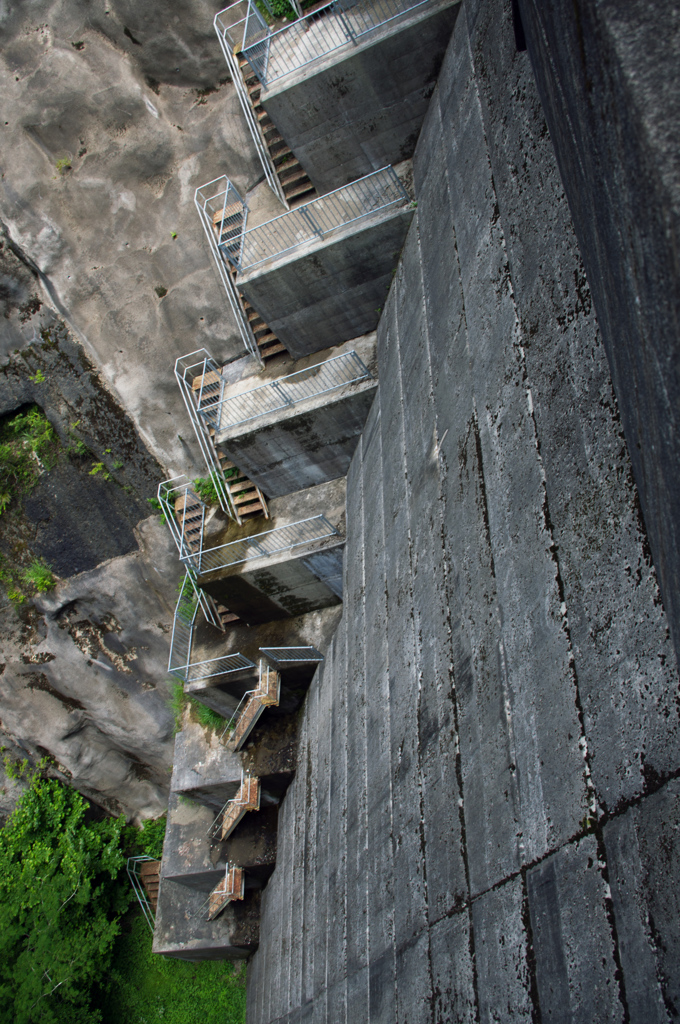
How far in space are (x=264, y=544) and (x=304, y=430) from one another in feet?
7.20

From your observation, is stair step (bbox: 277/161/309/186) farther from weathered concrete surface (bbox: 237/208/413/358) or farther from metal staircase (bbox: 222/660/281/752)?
metal staircase (bbox: 222/660/281/752)

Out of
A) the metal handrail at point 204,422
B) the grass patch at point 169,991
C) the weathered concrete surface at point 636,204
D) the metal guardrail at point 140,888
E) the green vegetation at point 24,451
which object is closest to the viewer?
the weathered concrete surface at point 636,204

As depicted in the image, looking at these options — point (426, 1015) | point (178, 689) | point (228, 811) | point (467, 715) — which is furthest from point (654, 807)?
point (178, 689)

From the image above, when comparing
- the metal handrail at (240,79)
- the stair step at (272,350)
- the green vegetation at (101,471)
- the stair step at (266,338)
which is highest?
the metal handrail at (240,79)

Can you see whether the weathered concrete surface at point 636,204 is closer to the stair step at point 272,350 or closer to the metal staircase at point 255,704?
the stair step at point 272,350

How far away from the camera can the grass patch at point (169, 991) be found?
13477 millimetres

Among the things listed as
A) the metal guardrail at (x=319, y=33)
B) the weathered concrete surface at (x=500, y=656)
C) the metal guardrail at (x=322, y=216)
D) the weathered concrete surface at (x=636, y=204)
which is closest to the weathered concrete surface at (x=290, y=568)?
the weathered concrete surface at (x=500, y=656)

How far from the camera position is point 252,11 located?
1010 centimetres

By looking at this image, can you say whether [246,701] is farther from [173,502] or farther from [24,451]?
[24,451]

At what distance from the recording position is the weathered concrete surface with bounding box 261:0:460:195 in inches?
289

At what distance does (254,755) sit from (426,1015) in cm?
811

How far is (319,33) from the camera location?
8.73 m

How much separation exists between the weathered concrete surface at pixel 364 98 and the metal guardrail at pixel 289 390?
2.75 m

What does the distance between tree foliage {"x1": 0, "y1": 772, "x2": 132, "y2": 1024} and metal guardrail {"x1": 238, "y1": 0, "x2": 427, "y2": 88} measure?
16112mm
